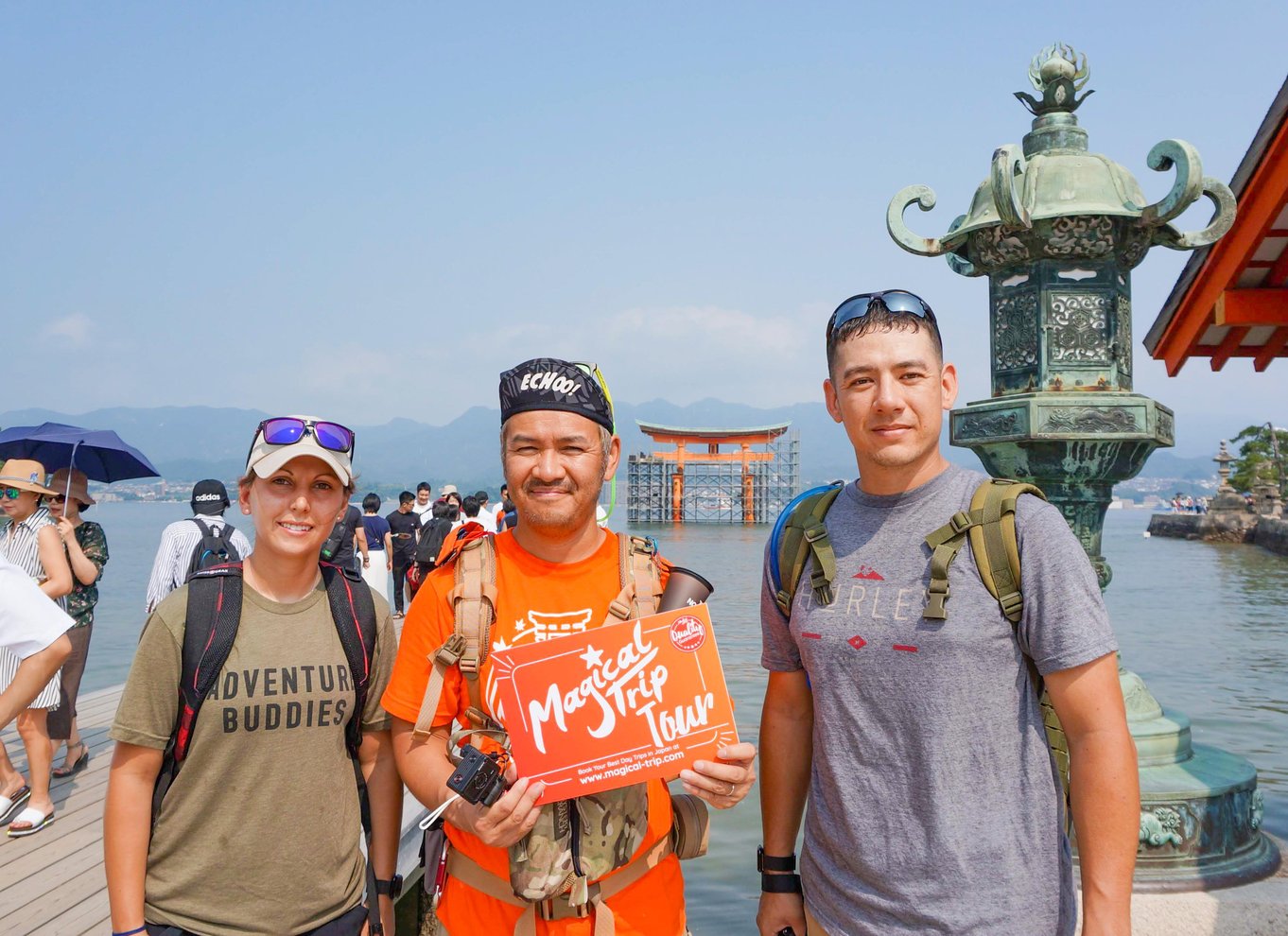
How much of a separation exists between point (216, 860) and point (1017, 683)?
1.93m

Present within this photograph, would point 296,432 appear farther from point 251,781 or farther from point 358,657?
point 251,781

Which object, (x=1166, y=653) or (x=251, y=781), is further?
(x=1166, y=653)

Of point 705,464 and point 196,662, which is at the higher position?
point 705,464

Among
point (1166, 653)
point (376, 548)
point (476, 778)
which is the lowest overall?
point (1166, 653)

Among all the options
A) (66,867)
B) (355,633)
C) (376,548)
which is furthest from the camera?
(376,548)

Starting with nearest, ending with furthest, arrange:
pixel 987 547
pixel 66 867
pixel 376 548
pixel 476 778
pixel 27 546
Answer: pixel 476 778 → pixel 987 547 → pixel 66 867 → pixel 27 546 → pixel 376 548

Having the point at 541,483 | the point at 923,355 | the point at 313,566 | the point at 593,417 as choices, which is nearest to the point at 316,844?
the point at 313,566

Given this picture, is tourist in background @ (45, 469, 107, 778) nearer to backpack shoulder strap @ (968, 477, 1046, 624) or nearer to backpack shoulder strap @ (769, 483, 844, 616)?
backpack shoulder strap @ (769, 483, 844, 616)

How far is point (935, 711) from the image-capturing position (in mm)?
1955

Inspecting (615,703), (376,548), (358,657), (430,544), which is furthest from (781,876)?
(376,548)

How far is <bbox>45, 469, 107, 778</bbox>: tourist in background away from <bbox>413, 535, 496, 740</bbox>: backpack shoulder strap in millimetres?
4450

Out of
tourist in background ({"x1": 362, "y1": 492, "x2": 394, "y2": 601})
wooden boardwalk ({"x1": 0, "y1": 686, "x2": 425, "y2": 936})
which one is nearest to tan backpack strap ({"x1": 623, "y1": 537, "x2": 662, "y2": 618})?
wooden boardwalk ({"x1": 0, "y1": 686, "x2": 425, "y2": 936})

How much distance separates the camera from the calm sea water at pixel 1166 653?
6008mm

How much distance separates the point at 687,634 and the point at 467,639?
53 centimetres
